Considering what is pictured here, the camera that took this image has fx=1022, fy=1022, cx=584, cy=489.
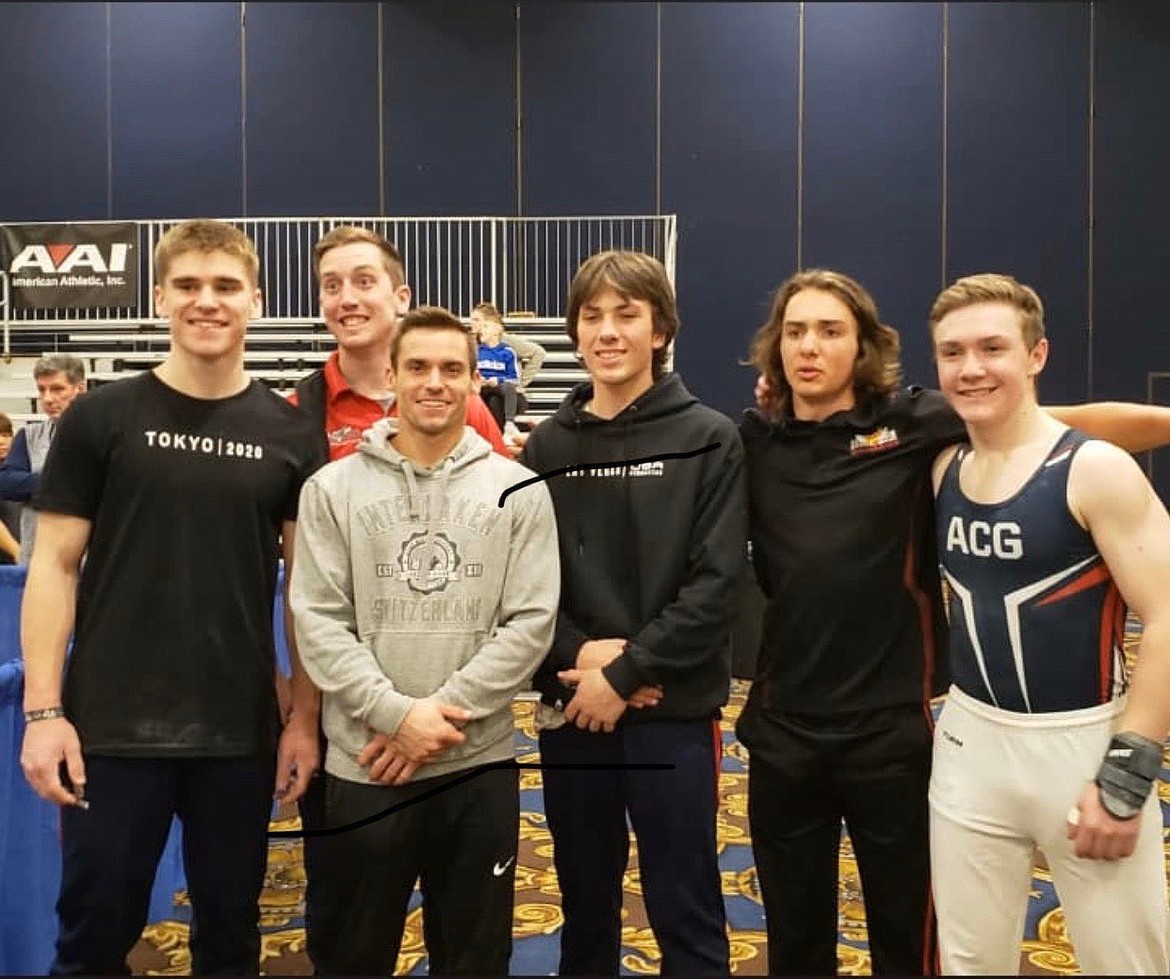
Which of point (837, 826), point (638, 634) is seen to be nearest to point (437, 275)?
point (638, 634)

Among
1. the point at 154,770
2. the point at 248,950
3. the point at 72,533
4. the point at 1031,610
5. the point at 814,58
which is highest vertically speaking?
the point at 814,58

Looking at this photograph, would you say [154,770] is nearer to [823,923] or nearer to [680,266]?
[823,923]

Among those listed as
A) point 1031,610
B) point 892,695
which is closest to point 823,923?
point 892,695

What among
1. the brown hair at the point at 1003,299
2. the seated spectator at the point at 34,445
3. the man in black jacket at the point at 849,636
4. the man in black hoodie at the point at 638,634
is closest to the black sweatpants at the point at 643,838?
the man in black hoodie at the point at 638,634

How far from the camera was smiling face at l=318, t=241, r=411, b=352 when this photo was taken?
79.2 inches

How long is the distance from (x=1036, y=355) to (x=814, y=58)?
26.4 ft

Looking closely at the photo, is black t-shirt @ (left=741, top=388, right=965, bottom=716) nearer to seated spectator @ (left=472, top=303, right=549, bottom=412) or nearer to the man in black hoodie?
the man in black hoodie

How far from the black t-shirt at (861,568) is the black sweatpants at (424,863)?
521mm

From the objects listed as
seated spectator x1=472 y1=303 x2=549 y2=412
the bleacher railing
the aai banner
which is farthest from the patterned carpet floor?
the aai banner

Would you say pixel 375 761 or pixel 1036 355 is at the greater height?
pixel 1036 355

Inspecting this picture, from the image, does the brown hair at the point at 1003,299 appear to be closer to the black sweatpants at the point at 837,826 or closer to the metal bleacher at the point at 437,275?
the black sweatpants at the point at 837,826

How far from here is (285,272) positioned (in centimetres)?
922

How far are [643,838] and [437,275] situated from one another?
7.98m

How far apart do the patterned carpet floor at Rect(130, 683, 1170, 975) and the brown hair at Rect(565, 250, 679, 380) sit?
149cm
